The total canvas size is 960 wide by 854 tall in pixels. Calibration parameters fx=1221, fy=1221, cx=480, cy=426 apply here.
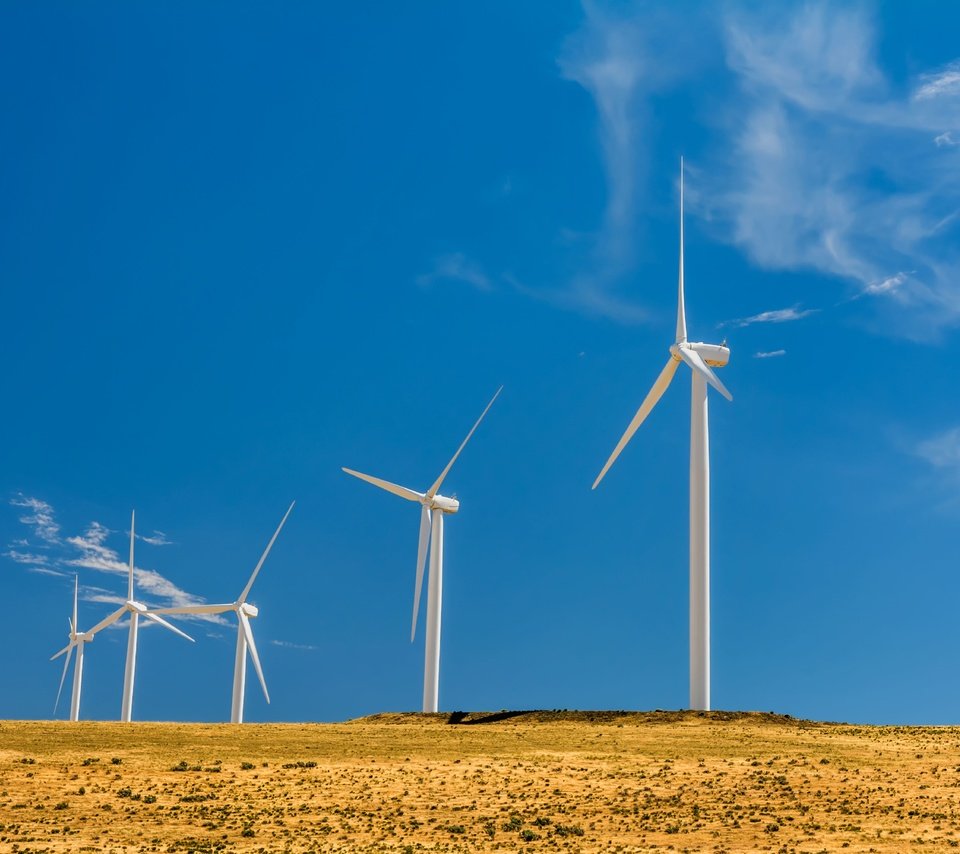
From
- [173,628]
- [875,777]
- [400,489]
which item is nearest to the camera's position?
[875,777]

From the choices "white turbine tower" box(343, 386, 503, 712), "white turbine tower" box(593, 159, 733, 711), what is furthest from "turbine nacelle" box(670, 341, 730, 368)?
"white turbine tower" box(343, 386, 503, 712)

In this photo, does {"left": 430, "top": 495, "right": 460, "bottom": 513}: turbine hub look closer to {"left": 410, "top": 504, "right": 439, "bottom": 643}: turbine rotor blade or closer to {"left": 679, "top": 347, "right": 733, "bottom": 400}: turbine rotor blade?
{"left": 410, "top": 504, "right": 439, "bottom": 643}: turbine rotor blade

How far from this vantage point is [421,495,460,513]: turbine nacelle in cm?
10064

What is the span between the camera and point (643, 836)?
47844mm

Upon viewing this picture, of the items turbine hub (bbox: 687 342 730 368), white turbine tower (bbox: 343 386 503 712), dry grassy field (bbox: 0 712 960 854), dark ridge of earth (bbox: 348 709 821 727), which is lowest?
dry grassy field (bbox: 0 712 960 854)

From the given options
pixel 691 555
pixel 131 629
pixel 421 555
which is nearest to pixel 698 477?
pixel 691 555

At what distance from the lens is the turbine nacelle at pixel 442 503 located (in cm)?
10064

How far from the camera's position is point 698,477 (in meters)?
79.6

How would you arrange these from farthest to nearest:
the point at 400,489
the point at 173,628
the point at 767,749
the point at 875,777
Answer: the point at 173,628 → the point at 400,489 → the point at 767,749 → the point at 875,777

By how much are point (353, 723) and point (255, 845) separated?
35903mm

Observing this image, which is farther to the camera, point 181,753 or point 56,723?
point 56,723

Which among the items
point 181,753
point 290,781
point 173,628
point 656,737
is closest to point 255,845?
point 290,781

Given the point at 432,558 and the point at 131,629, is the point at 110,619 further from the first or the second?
the point at 432,558

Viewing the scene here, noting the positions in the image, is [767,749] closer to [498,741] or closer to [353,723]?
[498,741]
